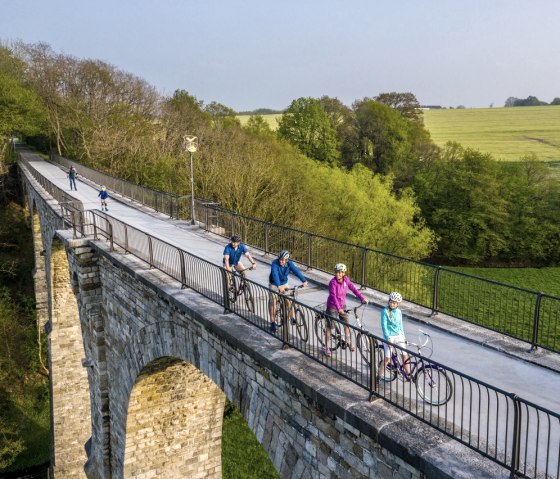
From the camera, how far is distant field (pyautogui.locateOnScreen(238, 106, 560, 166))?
62.1 metres

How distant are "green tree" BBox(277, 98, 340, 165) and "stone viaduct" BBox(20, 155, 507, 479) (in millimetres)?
33923

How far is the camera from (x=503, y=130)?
76750 mm

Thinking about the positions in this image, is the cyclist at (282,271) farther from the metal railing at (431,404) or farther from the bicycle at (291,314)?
the bicycle at (291,314)

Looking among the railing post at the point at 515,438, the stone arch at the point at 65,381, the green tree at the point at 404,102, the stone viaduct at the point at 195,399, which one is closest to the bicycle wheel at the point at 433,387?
the stone viaduct at the point at 195,399

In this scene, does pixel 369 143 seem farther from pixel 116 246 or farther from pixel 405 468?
pixel 405 468

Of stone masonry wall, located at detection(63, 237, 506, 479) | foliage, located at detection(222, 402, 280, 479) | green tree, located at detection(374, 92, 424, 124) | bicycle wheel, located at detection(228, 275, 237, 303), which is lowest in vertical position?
foliage, located at detection(222, 402, 280, 479)

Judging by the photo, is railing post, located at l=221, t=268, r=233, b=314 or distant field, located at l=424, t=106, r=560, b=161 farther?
distant field, located at l=424, t=106, r=560, b=161

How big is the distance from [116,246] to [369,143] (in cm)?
4537

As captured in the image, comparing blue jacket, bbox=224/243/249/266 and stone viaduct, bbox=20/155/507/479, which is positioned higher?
blue jacket, bbox=224/243/249/266

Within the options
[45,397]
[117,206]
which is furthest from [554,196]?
[45,397]

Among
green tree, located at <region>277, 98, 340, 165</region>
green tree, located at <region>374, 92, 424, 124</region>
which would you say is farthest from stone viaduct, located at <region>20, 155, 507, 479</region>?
green tree, located at <region>374, 92, 424, 124</region>

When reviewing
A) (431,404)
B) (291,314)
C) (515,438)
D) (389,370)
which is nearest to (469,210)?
(291,314)

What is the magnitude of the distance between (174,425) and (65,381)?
1009cm

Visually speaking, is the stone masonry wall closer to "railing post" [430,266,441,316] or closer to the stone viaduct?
the stone viaduct
